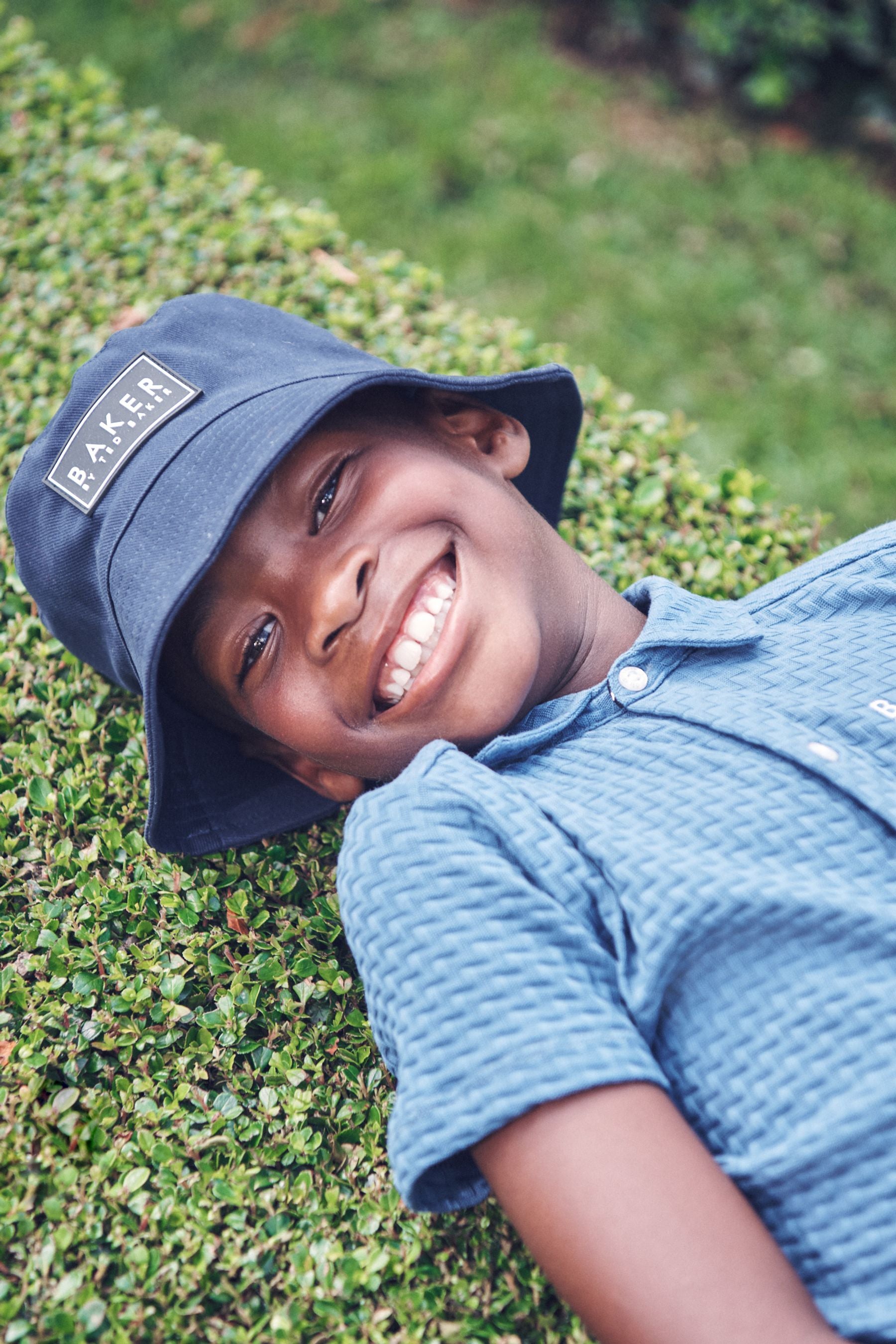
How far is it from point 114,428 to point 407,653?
0.72 metres

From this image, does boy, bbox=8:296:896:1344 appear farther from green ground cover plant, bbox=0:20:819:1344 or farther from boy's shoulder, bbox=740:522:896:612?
green ground cover plant, bbox=0:20:819:1344

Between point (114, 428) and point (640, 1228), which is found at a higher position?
point (114, 428)

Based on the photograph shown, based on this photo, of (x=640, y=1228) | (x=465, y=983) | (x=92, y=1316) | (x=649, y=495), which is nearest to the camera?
(x=640, y=1228)

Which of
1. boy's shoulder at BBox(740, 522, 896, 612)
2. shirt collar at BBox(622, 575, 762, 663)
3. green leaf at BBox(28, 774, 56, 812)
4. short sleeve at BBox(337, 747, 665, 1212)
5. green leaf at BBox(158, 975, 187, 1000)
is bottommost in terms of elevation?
green leaf at BBox(158, 975, 187, 1000)

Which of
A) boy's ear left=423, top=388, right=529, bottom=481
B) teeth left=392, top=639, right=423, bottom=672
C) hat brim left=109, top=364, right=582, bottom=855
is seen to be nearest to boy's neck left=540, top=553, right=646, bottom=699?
boy's ear left=423, top=388, right=529, bottom=481

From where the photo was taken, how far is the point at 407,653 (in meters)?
2.05

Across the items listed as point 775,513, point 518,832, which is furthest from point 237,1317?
point 775,513

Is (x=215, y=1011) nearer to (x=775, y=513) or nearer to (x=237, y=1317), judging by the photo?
(x=237, y=1317)

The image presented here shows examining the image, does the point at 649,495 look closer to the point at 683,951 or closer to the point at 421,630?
the point at 421,630

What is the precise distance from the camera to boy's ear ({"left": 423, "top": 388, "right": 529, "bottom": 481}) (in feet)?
7.87

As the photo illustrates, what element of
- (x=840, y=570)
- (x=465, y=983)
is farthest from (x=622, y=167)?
(x=465, y=983)

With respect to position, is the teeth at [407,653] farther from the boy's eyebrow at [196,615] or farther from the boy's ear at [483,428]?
the boy's ear at [483,428]

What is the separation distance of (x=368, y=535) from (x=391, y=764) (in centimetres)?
46

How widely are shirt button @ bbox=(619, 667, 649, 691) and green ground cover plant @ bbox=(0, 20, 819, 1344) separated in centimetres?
80
